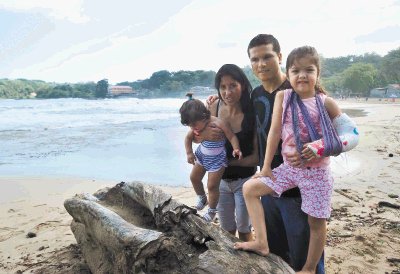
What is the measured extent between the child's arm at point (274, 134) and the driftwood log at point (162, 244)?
58cm

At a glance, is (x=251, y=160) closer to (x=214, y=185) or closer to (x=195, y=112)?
(x=214, y=185)

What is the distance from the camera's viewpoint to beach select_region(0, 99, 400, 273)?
12.4 feet

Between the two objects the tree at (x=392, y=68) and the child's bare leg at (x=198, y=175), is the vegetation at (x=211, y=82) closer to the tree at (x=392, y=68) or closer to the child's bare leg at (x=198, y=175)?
the tree at (x=392, y=68)

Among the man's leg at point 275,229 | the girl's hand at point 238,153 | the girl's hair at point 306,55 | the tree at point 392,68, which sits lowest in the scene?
the man's leg at point 275,229

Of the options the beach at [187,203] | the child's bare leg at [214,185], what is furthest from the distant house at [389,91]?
the child's bare leg at [214,185]

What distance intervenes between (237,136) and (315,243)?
109 centimetres

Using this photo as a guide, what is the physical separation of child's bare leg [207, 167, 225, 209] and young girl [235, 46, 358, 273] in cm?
68

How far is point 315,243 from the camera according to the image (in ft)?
8.29

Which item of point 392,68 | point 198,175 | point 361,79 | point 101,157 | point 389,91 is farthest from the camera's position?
point 392,68

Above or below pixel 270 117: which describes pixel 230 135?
below

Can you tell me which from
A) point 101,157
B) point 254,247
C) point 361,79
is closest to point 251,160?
point 254,247

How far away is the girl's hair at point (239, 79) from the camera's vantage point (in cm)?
300

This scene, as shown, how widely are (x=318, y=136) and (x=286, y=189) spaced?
447 millimetres

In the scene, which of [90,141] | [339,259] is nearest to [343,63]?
[90,141]
